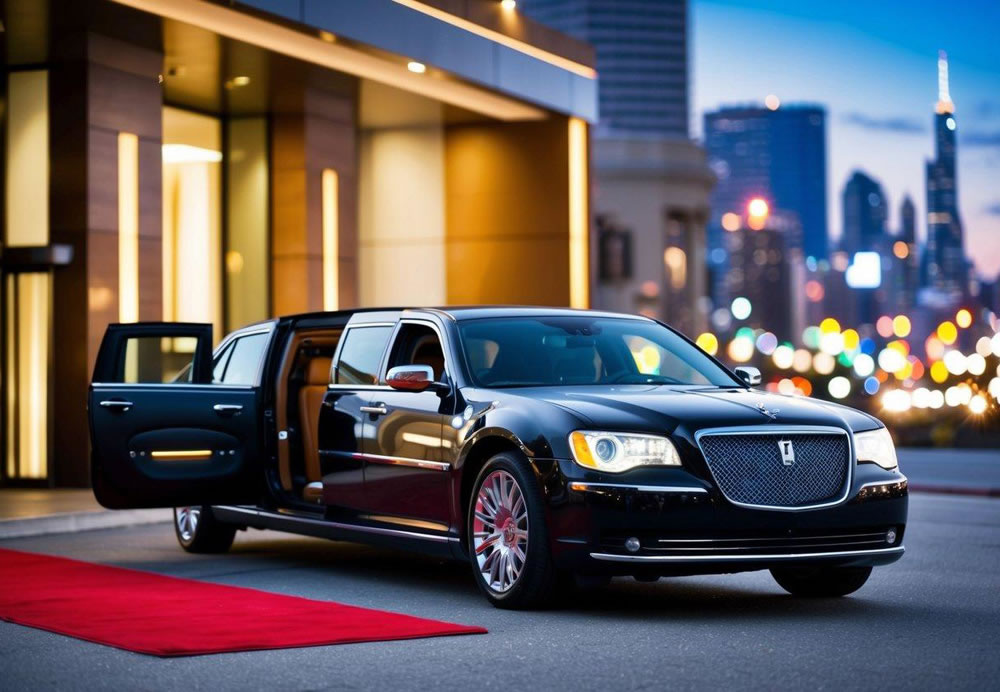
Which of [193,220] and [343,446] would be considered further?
[193,220]

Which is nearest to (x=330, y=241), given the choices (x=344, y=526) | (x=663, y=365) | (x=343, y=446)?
(x=343, y=446)

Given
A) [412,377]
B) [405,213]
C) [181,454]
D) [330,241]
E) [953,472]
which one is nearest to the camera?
[412,377]

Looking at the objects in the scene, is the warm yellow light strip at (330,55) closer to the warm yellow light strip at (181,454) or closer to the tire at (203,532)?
the tire at (203,532)

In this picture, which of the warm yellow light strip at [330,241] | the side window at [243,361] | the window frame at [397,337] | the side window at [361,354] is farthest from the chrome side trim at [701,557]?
the warm yellow light strip at [330,241]

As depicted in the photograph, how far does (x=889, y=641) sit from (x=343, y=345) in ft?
14.7

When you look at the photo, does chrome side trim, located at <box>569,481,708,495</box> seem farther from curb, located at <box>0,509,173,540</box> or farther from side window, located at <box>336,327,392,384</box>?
curb, located at <box>0,509,173,540</box>

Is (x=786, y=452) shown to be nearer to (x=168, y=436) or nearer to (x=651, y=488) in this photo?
(x=651, y=488)

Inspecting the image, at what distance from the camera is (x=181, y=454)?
10883 mm

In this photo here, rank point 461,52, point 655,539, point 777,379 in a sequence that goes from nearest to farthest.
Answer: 1. point 655,539
2. point 461,52
3. point 777,379

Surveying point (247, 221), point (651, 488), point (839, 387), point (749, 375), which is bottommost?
point (839, 387)

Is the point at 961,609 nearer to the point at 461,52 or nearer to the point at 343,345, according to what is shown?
the point at 343,345

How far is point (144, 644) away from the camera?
7.66m

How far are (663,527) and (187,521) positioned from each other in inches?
Answer: 206

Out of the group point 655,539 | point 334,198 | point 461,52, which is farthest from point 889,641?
point 334,198
